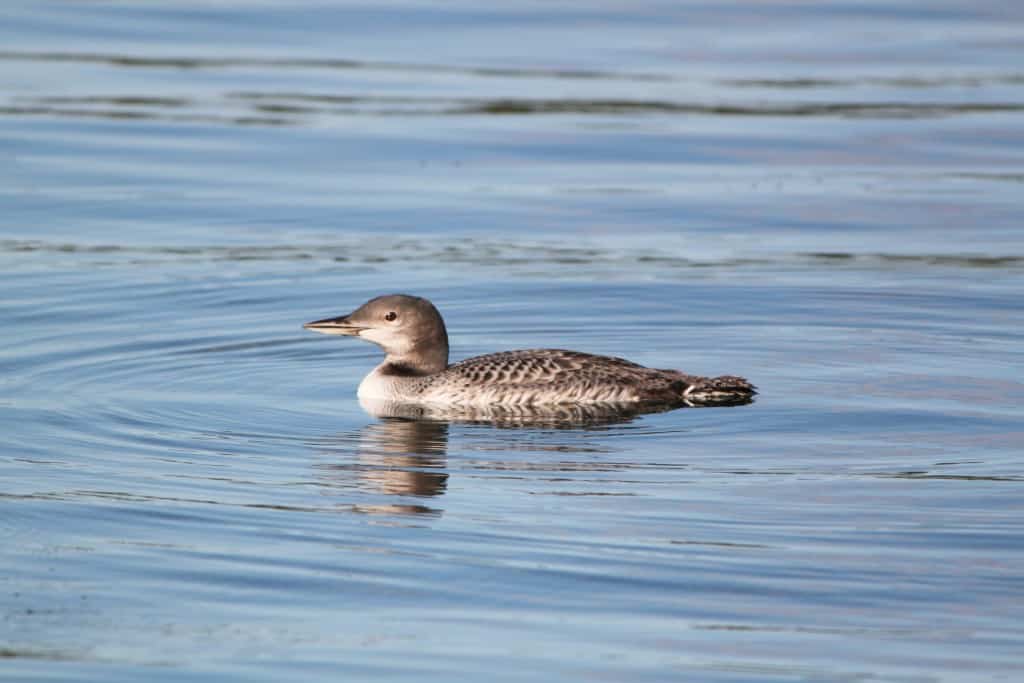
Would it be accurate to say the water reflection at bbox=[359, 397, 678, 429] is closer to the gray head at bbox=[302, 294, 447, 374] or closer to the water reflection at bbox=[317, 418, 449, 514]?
the water reflection at bbox=[317, 418, 449, 514]

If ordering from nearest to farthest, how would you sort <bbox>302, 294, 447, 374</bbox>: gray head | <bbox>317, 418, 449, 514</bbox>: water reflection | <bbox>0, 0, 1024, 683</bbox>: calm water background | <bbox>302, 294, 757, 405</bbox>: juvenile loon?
<bbox>0, 0, 1024, 683</bbox>: calm water background < <bbox>317, 418, 449, 514</bbox>: water reflection < <bbox>302, 294, 757, 405</bbox>: juvenile loon < <bbox>302, 294, 447, 374</bbox>: gray head

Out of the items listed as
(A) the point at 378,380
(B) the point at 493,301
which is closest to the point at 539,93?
(B) the point at 493,301

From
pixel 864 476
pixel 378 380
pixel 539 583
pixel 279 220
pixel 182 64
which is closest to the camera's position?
pixel 539 583

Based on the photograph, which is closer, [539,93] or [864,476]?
[864,476]

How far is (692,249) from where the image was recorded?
16531 mm

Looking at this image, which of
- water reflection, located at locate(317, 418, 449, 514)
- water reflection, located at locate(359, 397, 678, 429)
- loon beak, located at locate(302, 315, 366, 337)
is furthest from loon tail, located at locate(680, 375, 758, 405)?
loon beak, located at locate(302, 315, 366, 337)

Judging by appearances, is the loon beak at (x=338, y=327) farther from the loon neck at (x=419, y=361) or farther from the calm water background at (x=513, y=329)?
the calm water background at (x=513, y=329)

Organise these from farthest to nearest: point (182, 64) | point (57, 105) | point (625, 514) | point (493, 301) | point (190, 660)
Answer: point (182, 64) < point (57, 105) < point (493, 301) < point (625, 514) < point (190, 660)

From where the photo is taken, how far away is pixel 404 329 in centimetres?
1259

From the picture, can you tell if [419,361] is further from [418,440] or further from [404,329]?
[418,440]

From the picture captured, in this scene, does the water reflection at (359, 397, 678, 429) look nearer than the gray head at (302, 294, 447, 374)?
Yes

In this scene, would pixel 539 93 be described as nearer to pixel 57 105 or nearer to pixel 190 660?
pixel 57 105

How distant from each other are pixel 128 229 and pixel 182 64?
759cm

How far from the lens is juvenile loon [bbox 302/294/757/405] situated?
11969 mm
